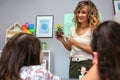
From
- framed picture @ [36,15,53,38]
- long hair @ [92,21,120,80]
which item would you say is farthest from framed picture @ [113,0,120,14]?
long hair @ [92,21,120,80]

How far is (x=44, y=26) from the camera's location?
3102mm

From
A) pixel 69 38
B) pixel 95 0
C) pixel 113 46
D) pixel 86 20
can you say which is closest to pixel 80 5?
pixel 86 20

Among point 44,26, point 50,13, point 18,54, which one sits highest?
point 50,13

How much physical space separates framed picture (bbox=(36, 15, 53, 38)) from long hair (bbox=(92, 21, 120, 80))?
2164 mm

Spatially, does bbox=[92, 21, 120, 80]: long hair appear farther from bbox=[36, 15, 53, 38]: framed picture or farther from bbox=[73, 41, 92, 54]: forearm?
bbox=[36, 15, 53, 38]: framed picture

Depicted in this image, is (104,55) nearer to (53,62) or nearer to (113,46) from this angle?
(113,46)

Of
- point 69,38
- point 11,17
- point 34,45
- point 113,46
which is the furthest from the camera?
point 11,17

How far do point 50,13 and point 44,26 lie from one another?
0.20 m

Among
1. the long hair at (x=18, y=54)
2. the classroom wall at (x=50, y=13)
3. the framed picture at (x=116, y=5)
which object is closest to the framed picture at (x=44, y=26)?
the classroom wall at (x=50, y=13)

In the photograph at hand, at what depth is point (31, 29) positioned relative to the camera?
119 inches

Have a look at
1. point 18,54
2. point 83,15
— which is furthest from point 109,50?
point 83,15

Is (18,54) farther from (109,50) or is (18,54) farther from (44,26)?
(44,26)

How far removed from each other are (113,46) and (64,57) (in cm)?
211

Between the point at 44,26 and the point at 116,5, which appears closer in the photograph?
the point at 116,5
